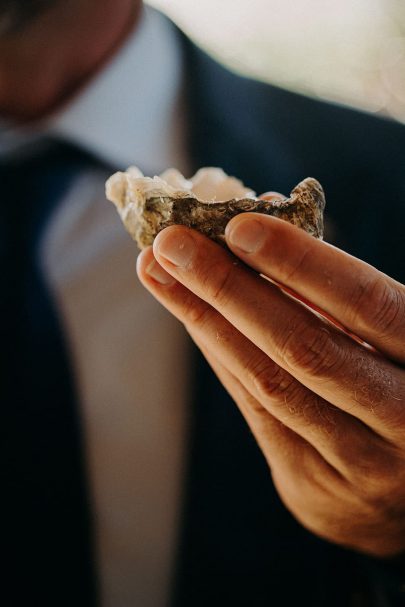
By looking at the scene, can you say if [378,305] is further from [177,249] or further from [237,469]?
[237,469]

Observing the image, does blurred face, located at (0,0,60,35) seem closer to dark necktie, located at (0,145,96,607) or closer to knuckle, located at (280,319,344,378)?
dark necktie, located at (0,145,96,607)

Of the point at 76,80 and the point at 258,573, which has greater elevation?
the point at 76,80

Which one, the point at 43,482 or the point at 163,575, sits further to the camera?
the point at 163,575

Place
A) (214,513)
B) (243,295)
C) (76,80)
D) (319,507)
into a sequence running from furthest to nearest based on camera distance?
(76,80) < (214,513) < (319,507) < (243,295)

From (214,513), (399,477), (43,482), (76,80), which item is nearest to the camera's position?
(399,477)

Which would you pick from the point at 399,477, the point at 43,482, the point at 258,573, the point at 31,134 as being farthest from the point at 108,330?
the point at 399,477

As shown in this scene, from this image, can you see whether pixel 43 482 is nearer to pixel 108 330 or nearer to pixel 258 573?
pixel 108 330
